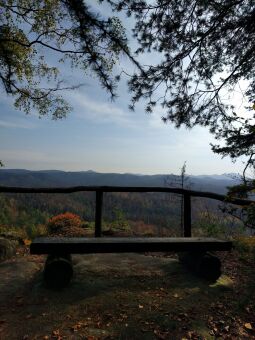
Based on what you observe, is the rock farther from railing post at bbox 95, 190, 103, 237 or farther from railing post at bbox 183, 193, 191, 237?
railing post at bbox 183, 193, 191, 237

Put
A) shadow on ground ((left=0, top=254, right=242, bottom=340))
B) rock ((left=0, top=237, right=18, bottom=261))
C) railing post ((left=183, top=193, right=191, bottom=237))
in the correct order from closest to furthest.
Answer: shadow on ground ((left=0, top=254, right=242, bottom=340))
rock ((left=0, top=237, right=18, bottom=261))
railing post ((left=183, top=193, right=191, bottom=237))

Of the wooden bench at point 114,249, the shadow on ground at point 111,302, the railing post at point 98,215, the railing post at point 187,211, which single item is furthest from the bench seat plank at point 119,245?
the railing post at point 98,215

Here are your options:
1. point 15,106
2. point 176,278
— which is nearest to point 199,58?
point 176,278

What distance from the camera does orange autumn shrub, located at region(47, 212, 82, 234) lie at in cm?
1013

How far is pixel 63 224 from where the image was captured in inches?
410

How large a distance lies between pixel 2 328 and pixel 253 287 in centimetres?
369

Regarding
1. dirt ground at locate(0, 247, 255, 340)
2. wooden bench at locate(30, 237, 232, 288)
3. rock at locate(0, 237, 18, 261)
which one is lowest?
dirt ground at locate(0, 247, 255, 340)

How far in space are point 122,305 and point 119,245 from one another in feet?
3.20

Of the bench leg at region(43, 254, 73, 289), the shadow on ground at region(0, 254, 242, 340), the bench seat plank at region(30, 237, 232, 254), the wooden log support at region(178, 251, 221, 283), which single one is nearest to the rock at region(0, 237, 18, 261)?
the shadow on ground at region(0, 254, 242, 340)

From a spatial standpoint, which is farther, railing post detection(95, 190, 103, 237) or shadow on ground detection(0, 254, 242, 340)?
railing post detection(95, 190, 103, 237)

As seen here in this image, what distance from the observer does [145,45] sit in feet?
24.3

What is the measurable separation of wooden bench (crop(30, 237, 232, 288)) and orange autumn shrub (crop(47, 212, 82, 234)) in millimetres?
4509

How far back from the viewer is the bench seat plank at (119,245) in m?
5.26

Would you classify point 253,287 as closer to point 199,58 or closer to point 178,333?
point 178,333
